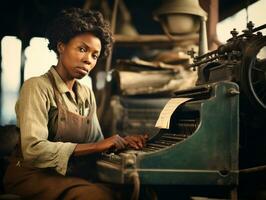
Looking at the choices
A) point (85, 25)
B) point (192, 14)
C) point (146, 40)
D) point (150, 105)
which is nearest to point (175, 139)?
point (85, 25)

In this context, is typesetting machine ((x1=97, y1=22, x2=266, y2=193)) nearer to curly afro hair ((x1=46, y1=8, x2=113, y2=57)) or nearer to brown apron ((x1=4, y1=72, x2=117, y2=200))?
brown apron ((x1=4, y1=72, x2=117, y2=200))

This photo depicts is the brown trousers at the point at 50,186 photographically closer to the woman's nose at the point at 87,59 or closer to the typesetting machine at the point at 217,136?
the typesetting machine at the point at 217,136

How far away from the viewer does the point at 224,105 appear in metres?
3.05

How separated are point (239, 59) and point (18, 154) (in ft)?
6.15

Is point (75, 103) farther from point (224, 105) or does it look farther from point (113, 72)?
point (113, 72)

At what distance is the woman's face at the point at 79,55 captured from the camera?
141 inches

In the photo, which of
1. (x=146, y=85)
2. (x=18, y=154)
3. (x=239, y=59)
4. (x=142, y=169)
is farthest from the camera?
(x=146, y=85)

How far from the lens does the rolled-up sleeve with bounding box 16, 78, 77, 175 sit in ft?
10.3

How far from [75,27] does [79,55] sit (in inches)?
9.8

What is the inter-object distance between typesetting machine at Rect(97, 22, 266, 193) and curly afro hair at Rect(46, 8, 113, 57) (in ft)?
3.03

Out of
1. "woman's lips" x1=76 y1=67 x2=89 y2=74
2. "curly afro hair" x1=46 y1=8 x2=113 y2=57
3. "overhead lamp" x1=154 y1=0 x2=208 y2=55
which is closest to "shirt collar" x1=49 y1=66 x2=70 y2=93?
"woman's lips" x1=76 y1=67 x2=89 y2=74

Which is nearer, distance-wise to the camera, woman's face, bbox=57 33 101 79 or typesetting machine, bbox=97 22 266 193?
typesetting machine, bbox=97 22 266 193

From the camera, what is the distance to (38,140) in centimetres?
315

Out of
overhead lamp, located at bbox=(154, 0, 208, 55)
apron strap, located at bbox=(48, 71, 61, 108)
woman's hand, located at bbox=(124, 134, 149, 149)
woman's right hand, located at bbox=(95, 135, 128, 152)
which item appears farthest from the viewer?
overhead lamp, located at bbox=(154, 0, 208, 55)
